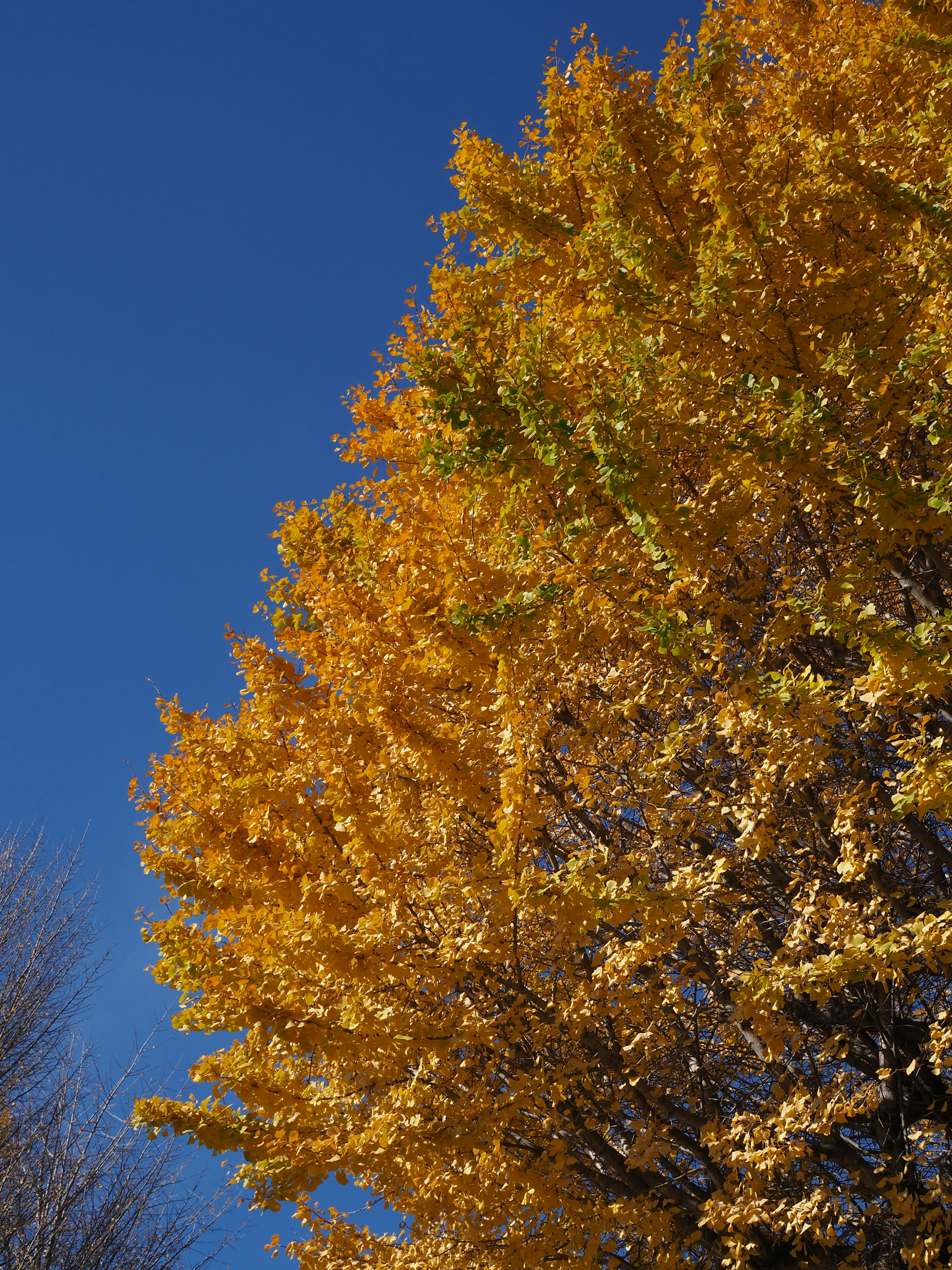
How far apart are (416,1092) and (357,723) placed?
2.10 metres

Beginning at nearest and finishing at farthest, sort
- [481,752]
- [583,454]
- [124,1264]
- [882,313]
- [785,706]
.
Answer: [785,706], [583,454], [882,313], [481,752], [124,1264]

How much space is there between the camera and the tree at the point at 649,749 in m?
3.52

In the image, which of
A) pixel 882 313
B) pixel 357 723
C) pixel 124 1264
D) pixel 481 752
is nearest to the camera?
pixel 882 313

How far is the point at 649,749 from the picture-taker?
4590 mm

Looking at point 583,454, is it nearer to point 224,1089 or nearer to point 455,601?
point 455,601

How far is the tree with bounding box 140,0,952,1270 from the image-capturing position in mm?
3518

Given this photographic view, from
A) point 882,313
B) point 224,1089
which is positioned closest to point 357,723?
point 224,1089

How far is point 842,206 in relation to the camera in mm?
4844

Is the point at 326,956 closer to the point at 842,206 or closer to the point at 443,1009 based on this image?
the point at 443,1009

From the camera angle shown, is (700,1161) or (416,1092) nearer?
(416,1092)

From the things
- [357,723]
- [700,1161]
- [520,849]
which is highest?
[357,723]

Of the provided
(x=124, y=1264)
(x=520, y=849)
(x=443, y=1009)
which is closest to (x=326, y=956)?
(x=443, y=1009)

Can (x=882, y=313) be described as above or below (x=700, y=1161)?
above

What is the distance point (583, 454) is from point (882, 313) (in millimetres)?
1679
